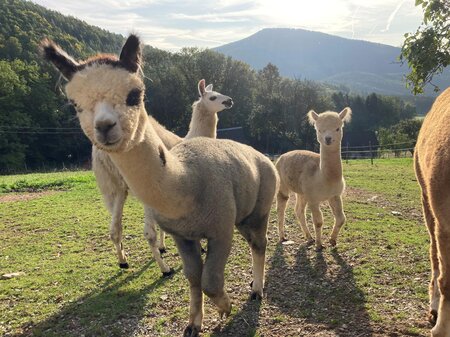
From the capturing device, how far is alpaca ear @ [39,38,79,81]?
8.70 feet

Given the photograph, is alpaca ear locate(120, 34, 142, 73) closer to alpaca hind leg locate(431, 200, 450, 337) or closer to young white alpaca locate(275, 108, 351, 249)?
alpaca hind leg locate(431, 200, 450, 337)

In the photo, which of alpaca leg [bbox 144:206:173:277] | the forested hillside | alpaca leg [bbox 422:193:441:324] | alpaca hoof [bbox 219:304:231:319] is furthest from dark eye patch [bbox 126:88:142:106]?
the forested hillside

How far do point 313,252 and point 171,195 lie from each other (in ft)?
12.8

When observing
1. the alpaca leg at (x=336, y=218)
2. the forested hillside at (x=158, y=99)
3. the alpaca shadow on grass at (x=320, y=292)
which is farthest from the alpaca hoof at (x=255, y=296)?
Answer: the forested hillside at (x=158, y=99)

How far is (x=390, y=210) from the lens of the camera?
956 centimetres

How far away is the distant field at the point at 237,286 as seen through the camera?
4.20 meters

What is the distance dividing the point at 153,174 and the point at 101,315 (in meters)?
2.42

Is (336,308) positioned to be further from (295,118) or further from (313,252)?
(295,118)

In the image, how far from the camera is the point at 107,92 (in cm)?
250

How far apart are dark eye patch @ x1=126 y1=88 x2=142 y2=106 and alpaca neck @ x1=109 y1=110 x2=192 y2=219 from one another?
0.24m

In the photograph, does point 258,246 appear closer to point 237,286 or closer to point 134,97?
point 237,286

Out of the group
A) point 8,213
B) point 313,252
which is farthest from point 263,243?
point 8,213

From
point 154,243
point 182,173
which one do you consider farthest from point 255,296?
point 182,173

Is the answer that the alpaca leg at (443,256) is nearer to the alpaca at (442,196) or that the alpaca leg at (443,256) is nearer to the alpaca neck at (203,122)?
the alpaca at (442,196)
